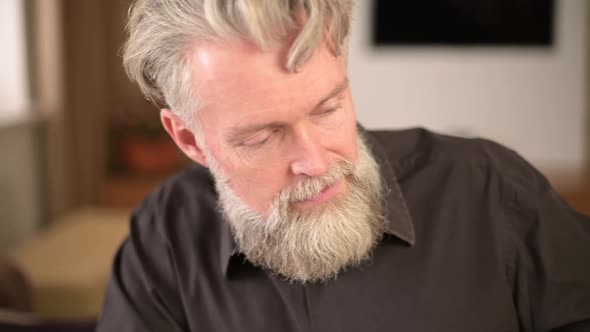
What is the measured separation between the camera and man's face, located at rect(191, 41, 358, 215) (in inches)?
36.9

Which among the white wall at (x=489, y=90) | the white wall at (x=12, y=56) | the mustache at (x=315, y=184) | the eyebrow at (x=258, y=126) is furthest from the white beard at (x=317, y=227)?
the white wall at (x=489, y=90)

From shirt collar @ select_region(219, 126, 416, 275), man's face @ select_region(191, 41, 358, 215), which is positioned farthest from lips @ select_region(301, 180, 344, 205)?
shirt collar @ select_region(219, 126, 416, 275)

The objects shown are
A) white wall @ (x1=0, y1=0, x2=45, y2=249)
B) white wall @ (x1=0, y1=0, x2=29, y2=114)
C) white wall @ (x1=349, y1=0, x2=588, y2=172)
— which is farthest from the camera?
white wall @ (x1=349, y1=0, x2=588, y2=172)

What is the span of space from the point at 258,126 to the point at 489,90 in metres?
4.08

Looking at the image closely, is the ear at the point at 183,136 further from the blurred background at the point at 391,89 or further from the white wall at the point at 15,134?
the blurred background at the point at 391,89

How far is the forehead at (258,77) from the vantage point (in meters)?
0.94

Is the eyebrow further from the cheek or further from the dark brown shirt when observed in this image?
the dark brown shirt

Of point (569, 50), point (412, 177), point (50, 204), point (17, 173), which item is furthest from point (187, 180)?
point (569, 50)

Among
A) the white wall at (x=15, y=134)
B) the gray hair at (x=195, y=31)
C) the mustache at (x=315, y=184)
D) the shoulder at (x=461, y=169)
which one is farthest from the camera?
the white wall at (x=15, y=134)

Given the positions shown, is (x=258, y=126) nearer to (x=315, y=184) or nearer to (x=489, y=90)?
(x=315, y=184)

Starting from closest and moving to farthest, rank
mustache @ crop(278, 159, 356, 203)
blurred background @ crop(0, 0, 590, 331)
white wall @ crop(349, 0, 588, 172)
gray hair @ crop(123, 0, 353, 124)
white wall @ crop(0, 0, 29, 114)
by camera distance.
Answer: gray hair @ crop(123, 0, 353, 124) → mustache @ crop(278, 159, 356, 203) → white wall @ crop(0, 0, 29, 114) → blurred background @ crop(0, 0, 590, 331) → white wall @ crop(349, 0, 588, 172)

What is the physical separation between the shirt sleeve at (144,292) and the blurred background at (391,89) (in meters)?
2.34

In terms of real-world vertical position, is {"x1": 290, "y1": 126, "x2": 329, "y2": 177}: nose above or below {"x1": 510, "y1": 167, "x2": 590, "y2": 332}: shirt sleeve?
above

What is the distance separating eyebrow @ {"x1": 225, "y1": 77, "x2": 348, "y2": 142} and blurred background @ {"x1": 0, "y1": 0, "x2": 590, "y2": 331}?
8.62ft
